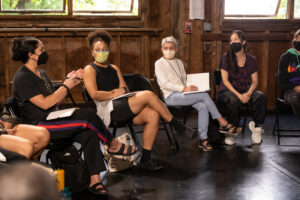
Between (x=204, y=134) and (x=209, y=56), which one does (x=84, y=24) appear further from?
(x=204, y=134)

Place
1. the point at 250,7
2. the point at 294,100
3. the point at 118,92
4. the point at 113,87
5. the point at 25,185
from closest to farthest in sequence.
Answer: the point at 25,185 < the point at 118,92 < the point at 113,87 < the point at 294,100 < the point at 250,7

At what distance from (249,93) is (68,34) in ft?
10.5

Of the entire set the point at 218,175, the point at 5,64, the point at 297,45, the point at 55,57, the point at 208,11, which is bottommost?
the point at 218,175

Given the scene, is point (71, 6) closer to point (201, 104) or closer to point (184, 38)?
point (184, 38)

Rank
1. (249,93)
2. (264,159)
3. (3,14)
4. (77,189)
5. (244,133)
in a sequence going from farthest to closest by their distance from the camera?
(3,14) < (244,133) < (249,93) < (264,159) < (77,189)

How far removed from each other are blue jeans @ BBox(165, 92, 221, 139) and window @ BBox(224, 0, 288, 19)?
2754mm

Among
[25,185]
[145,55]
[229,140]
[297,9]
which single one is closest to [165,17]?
[145,55]

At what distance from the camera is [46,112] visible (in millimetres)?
3248

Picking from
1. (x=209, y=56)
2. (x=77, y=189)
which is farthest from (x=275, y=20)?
(x=77, y=189)

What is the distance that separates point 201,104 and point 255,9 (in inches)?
121

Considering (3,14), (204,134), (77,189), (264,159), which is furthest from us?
(3,14)

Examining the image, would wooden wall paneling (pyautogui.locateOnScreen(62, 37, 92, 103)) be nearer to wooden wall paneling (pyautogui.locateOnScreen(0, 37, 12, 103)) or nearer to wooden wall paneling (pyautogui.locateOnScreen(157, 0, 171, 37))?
wooden wall paneling (pyautogui.locateOnScreen(0, 37, 12, 103))

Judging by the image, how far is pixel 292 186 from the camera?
3363 millimetres

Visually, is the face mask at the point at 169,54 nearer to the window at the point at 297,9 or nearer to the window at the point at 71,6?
the window at the point at 71,6
